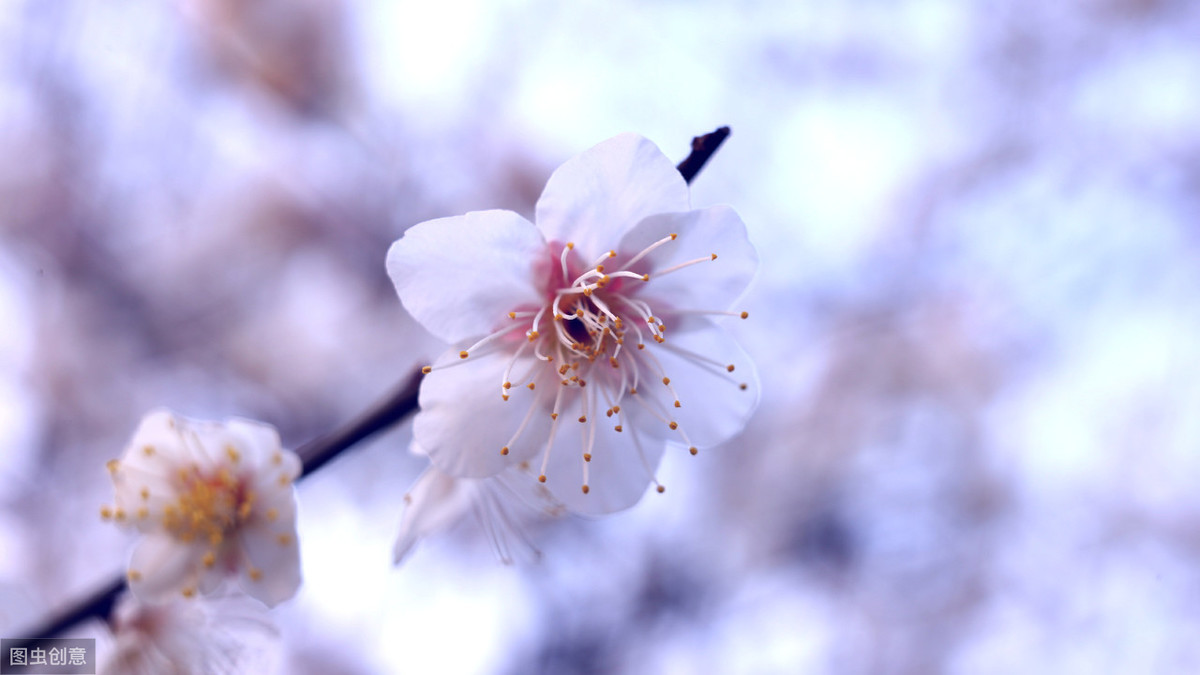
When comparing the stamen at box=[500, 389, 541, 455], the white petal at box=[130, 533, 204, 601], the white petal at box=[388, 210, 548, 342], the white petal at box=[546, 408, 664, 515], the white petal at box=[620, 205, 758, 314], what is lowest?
the white petal at box=[546, 408, 664, 515]

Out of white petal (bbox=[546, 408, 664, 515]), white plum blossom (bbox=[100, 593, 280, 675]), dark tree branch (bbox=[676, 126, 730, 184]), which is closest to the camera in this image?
dark tree branch (bbox=[676, 126, 730, 184])

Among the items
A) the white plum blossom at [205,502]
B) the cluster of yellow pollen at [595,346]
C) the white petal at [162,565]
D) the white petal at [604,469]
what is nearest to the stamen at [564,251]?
the cluster of yellow pollen at [595,346]

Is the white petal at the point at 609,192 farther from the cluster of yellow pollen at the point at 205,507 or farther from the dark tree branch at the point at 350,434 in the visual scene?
the cluster of yellow pollen at the point at 205,507

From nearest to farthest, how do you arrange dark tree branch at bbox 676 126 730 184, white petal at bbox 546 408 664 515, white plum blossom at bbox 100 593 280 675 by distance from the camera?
dark tree branch at bbox 676 126 730 184 → white petal at bbox 546 408 664 515 → white plum blossom at bbox 100 593 280 675

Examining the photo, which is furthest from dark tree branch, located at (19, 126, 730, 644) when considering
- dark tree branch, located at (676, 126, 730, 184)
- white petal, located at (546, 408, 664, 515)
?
white petal, located at (546, 408, 664, 515)

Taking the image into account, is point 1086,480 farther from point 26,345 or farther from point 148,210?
point 26,345

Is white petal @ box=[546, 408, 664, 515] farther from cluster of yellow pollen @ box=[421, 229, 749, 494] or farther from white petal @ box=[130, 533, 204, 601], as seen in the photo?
white petal @ box=[130, 533, 204, 601]
